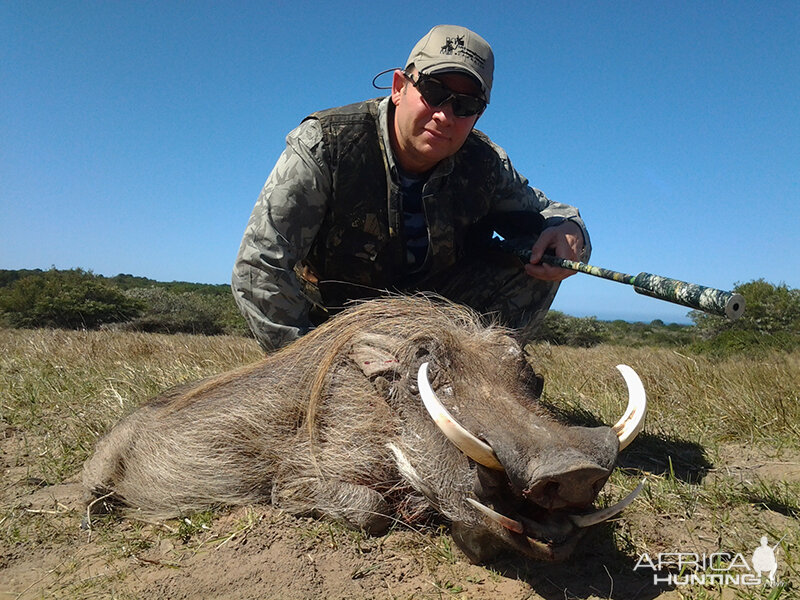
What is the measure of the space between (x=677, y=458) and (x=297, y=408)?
163 cm

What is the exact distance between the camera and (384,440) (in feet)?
6.83

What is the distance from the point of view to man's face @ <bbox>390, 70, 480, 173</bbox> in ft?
9.66

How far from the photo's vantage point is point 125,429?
8.11 feet

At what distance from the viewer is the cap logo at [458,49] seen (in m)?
2.90

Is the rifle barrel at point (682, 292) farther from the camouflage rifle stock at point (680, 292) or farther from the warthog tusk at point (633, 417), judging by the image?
the warthog tusk at point (633, 417)

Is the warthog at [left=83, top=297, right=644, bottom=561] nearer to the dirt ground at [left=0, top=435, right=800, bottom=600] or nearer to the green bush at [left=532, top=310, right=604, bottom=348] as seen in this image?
the dirt ground at [left=0, top=435, right=800, bottom=600]

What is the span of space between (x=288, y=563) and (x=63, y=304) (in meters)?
12.2

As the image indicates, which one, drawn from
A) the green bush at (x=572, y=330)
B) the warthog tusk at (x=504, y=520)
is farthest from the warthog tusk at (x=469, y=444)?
the green bush at (x=572, y=330)

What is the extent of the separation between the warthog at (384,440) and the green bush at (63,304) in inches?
391

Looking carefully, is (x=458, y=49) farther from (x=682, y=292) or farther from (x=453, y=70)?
(x=682, y=292)

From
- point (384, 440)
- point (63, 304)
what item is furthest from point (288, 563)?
point (63, 304)

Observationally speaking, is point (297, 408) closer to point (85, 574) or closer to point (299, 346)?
point (299, 346)

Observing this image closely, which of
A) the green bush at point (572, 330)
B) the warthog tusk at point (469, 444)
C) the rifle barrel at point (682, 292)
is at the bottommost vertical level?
the warthog tusk at point (469, 444)

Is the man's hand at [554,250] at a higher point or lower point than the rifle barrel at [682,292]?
higher
